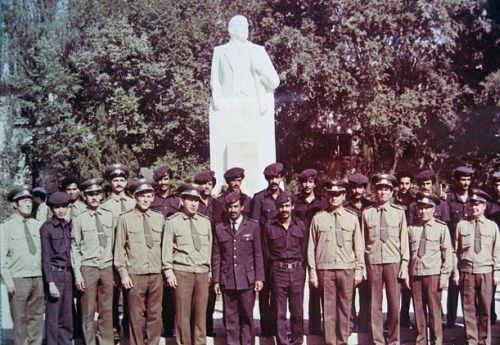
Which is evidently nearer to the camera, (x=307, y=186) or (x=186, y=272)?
(x=186, y=272)

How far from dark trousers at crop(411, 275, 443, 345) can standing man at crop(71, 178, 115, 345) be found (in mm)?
3063

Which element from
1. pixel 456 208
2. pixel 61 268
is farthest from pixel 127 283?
pixel 456 208

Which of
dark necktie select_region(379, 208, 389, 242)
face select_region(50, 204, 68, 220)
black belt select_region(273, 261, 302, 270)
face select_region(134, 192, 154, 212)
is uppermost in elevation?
face select_region(134, 192, 154, 212)

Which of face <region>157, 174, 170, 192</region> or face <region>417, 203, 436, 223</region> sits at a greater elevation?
face <region>157, 174, 170, 192</region>

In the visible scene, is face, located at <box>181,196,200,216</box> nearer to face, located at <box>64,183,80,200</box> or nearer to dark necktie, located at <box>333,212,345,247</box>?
dark necktie, located at <box>333,212,345,247</box>

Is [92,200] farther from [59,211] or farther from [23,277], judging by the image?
[23,277]

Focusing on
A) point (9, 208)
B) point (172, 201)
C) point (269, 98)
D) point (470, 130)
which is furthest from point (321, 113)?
point (172, 201)

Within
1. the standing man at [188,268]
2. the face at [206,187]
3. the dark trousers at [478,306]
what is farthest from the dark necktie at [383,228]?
the face at [206,187]

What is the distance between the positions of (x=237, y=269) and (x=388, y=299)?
61.4 inches

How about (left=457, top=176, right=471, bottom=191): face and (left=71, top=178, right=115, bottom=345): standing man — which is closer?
(left=71, top=178, right=115, bottom=345): standing man

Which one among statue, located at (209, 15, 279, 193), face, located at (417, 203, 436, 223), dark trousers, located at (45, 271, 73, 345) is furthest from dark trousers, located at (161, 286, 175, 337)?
statue, located at (209, 15, 279, 193)

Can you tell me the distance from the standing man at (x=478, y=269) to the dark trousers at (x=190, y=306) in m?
2.61

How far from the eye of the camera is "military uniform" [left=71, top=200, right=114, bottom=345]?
5.57 metres

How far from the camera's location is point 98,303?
5609 millimetres
